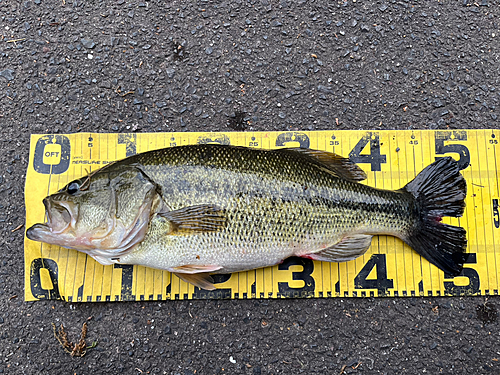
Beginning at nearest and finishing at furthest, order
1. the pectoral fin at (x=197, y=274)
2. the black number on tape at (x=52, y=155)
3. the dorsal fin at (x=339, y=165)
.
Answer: the pectoral fin at (x=197, y=274)
the dorsal fin at (x=339, y=165)
the black number on tape at (x=52, y=155)

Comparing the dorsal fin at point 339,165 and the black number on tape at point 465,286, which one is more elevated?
the dorsal fin at point 339,165

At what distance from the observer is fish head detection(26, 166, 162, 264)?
2.44 meters

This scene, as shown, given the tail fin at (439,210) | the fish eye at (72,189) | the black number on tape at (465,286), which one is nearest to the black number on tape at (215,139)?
the fish eye at (72,189)

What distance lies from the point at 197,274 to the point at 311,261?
40.5 inches

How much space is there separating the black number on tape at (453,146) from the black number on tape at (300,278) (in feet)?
5.30

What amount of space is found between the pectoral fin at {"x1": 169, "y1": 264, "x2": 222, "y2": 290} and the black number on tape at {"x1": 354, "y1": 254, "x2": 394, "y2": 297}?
4.25ft

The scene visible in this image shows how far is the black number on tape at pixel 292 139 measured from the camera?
3.07 m

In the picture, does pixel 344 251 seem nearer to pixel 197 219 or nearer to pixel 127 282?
pixel 197 219

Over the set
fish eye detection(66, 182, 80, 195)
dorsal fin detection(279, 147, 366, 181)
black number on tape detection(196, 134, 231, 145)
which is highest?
black number on tape detection(196, 134, 231, 145)

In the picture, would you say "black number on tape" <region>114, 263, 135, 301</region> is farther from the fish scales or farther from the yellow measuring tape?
the fish scales

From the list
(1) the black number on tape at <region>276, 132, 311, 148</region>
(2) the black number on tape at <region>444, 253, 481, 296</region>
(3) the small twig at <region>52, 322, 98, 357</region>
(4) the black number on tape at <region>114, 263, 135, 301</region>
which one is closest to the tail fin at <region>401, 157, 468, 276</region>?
(2) the black number on tape at <region>444, 253, 481, 296</region>

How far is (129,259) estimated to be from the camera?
260 centimetres

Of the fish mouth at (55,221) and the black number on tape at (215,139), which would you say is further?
the black number on tape at (215,139)

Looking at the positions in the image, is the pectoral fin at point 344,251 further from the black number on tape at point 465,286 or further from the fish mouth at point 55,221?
the fish mouth at point 55,221
